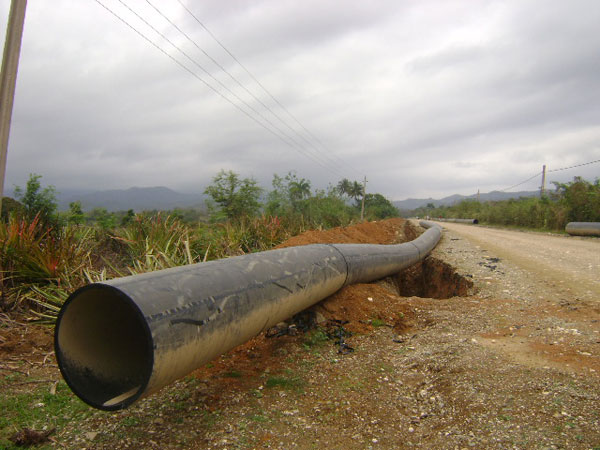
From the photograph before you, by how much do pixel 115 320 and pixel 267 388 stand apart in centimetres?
121

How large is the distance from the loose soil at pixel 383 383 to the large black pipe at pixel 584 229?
459 inches

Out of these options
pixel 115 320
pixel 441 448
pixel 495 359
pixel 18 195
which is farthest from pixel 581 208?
pixel 18 195

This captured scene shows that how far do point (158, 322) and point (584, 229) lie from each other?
675 inches

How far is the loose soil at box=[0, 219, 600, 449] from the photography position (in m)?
2.10

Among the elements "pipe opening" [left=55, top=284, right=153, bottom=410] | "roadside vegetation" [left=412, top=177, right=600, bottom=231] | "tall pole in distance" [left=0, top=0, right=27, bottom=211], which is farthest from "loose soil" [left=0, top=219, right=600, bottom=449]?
"roadside vegetation" [left=412, top=177, right=600, bottom=231]

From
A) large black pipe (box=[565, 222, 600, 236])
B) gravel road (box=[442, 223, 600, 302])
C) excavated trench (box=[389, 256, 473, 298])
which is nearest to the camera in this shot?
gravel road (box=[442, 223, 600, 302])

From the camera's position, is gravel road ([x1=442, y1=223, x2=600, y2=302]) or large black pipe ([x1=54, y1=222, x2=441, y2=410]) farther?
gravel road ([x1=442, y1=223, x2=600, y2=302])

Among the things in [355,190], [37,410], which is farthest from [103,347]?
[355,190]

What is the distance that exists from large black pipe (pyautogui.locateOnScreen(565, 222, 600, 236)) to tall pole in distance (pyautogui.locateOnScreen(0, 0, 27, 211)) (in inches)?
690

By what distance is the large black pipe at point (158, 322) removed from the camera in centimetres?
178

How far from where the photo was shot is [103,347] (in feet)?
6.96

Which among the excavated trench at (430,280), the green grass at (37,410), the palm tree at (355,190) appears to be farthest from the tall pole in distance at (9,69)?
the palm tree at (355,190)

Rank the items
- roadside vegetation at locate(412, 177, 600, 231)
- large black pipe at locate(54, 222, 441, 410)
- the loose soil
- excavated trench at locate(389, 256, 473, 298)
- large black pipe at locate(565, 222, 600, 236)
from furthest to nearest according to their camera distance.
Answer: roadside vegetation at locate(412, 177, 600, 231) < large black pipe at locate(565, 222, 600, 236) < excavated trench at locate(389, 256, 473, 298) < the loose soil < large black pipe at locate(54, 222, 441, 410)

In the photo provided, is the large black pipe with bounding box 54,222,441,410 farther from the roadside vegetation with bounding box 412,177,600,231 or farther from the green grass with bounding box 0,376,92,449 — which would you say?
the roadside vegetation with bounding box 412,177,600,231
